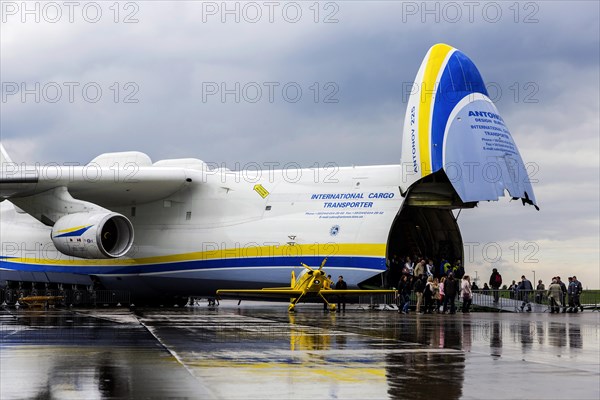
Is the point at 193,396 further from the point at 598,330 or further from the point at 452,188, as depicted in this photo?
the point at 452,188

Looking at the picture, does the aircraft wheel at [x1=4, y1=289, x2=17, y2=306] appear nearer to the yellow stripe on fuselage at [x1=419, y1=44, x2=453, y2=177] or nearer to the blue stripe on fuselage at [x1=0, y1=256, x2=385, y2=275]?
the blue stripe on fuselage at [x1=0, y1=256, x2=385, y2=275]

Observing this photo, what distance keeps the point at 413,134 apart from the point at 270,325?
6861mm

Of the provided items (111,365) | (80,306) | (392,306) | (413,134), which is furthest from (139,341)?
(80,306)

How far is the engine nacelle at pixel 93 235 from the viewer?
24.3 meters

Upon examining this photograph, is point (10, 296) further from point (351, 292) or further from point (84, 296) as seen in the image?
point (351, 292)

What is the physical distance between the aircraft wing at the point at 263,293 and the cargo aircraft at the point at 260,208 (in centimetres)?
38

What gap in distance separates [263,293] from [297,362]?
14703 millimetres

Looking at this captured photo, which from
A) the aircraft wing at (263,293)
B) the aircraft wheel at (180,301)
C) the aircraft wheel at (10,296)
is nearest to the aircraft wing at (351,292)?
the aircraft wing at (263,293)

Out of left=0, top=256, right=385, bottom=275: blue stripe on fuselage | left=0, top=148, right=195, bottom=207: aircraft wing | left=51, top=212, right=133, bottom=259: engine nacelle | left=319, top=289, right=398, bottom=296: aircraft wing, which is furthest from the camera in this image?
left=0, top=148, right=195, bottom=207: aircraft wing

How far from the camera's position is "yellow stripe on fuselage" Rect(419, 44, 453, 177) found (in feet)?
72.3

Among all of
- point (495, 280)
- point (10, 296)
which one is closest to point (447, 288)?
point (495, 280)

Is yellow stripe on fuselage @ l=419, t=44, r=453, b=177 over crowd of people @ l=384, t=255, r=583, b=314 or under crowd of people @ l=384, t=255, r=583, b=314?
over

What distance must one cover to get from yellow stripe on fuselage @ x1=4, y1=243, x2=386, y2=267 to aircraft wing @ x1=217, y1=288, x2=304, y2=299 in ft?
3.36

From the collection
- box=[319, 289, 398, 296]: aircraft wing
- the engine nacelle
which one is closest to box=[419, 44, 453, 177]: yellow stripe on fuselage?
box=[319, 289, 398, 296]: aircraft wing
